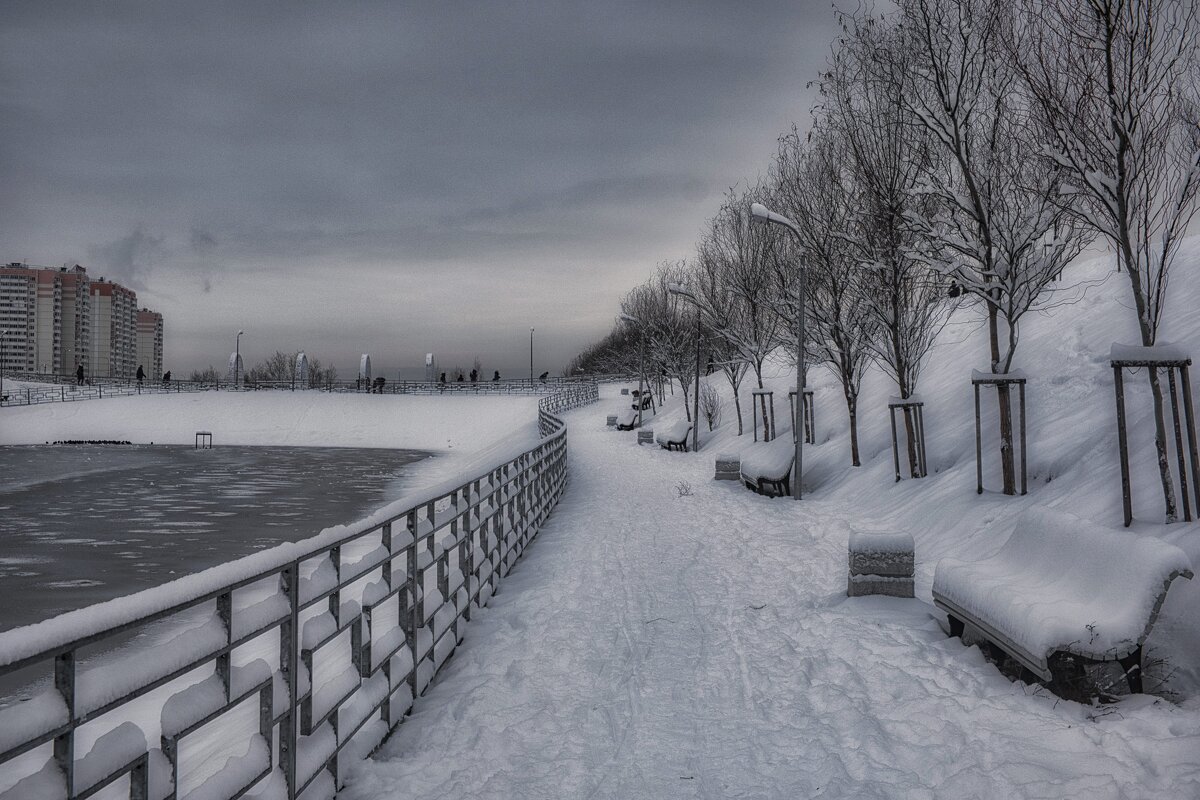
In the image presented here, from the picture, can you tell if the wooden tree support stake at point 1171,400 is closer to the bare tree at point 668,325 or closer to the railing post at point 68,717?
the railing post at point 68,717

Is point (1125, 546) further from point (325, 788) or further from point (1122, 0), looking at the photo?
point (1122, 0)

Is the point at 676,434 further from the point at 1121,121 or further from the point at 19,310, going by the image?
the point at 19,310

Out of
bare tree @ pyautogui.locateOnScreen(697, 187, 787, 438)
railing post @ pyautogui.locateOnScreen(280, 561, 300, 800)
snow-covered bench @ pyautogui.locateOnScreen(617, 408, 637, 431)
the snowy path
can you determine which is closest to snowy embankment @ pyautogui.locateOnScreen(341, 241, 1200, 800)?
the snowy path

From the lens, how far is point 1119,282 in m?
16.2

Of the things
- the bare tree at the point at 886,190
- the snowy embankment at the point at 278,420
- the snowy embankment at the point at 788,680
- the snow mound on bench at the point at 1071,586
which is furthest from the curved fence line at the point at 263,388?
the snow mound on bench at the point at 1071,586

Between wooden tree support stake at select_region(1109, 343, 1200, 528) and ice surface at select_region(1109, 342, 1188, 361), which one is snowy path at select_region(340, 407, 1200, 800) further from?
ice surface at select_region(1109, 342, 1188, 361)

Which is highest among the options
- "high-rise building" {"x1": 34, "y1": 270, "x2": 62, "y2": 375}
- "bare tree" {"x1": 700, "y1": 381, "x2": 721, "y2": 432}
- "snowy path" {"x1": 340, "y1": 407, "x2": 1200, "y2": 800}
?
"high-rise building" {"x1": 34, "y1": 270, "x2": 62, "y2": 375}

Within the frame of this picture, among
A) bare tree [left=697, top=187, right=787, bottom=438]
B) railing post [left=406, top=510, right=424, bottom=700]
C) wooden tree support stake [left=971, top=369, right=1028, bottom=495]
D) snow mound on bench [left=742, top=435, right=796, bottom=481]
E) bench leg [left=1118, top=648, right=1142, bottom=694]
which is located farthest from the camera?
bare tree [left=697, top=187, right=787, bottom=438]

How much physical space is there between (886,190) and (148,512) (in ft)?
67.3

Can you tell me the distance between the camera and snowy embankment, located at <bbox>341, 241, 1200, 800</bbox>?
3844mm

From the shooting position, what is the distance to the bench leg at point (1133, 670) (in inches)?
174

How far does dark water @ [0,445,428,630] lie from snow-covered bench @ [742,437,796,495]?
1007 cm

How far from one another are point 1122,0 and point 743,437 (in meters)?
21.4

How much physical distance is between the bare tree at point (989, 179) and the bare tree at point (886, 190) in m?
1.01
